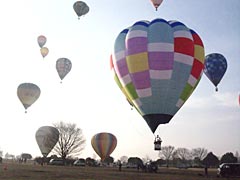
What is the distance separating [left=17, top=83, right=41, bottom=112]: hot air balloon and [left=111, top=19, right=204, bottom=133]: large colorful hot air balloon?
21.1 meters

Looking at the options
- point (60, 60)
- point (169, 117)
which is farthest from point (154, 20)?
point (60, 60)

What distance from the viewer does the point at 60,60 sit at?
156 feet

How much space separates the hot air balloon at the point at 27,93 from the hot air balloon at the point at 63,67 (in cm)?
378

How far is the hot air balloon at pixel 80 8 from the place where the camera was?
42.6m

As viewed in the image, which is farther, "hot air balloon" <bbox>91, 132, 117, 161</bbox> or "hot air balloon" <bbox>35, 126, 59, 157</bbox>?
"hot air balloon" <bbox>35, 126, 59, 157</bbox>

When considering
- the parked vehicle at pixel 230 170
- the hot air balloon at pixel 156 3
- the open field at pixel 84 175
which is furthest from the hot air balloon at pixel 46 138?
the hot air balloon at pixel 156 3

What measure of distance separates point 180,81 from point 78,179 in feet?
33.1

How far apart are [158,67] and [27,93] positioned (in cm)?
2414

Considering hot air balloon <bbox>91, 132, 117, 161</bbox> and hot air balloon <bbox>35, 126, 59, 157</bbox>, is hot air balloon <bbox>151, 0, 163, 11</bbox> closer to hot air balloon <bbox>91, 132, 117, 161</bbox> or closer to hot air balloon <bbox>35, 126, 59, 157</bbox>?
hot air balloon <bbox>91, 132, 117, 161</bbox>

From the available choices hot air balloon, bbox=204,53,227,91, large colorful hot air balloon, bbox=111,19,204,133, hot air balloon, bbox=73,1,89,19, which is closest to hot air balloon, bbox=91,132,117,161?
hot air balloon, bbox=73,1,89,19

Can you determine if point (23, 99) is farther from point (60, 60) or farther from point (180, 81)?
point (180, 81)

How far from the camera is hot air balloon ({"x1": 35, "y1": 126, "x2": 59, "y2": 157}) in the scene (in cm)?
6031

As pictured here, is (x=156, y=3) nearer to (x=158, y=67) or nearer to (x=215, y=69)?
(x=158, y=67)

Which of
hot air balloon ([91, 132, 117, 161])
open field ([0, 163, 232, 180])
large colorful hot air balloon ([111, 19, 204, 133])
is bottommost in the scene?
open field ([0, 163, 232, 180])
